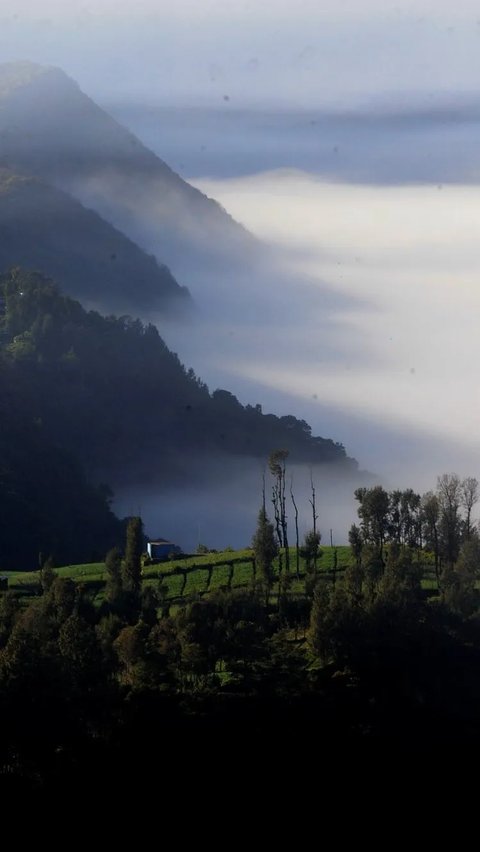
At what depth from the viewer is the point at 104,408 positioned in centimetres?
9638

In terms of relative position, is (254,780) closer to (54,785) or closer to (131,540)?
(54,785)

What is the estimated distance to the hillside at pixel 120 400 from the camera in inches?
3644

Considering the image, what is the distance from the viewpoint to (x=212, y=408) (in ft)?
337

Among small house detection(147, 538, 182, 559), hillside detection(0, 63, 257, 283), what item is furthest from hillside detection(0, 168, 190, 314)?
small house detection(147, 538, 182, 559)

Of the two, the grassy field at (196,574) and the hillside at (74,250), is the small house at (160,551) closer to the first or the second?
the grassy field at (196,574)

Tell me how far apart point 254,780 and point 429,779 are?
12.8 ft

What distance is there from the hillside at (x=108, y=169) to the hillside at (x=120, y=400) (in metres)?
69.4

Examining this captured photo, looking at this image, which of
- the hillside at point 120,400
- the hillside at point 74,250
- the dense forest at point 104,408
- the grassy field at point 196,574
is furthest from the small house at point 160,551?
the hillside at point 74,250

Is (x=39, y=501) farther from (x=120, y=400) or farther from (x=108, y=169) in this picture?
(x=108, y=169)

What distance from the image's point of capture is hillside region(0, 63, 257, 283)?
171875 millimetres

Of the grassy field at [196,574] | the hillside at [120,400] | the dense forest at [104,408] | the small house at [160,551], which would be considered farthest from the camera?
the hillside at [120,400]

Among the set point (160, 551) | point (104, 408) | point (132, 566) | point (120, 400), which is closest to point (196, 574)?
point (132, 566)

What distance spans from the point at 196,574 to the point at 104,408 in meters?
52.5

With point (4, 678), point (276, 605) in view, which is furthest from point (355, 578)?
point (4, 678)
